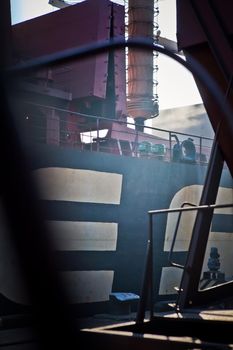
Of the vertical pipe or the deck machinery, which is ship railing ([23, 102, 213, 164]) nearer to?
the vertical pipe

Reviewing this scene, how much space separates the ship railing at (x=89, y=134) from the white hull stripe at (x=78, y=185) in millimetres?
854

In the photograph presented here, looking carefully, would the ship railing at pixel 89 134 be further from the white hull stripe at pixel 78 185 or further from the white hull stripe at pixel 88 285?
the white hull stripe at pixel 88 285

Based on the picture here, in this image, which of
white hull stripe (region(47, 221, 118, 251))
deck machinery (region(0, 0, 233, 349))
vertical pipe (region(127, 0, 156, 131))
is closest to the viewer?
deck machinery (region(0, 0, 233, 349))

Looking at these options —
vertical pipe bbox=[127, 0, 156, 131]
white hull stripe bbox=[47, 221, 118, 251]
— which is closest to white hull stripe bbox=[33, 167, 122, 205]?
white hull stripe bbox=[47, 221, 118, 251]

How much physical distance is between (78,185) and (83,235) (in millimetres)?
940

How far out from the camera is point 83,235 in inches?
369

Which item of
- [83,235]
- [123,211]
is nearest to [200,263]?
[83,235]

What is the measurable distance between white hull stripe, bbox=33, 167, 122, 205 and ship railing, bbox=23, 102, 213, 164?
85cm

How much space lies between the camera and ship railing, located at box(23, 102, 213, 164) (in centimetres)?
1005

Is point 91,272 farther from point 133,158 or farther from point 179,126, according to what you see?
point 179,126

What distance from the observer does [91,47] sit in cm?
273

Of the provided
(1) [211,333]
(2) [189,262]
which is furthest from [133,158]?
(1) [211,333]

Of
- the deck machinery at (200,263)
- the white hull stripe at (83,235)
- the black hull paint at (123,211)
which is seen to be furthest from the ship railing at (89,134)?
the deck machinery at (200,263)

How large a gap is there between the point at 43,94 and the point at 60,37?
2693 mm
